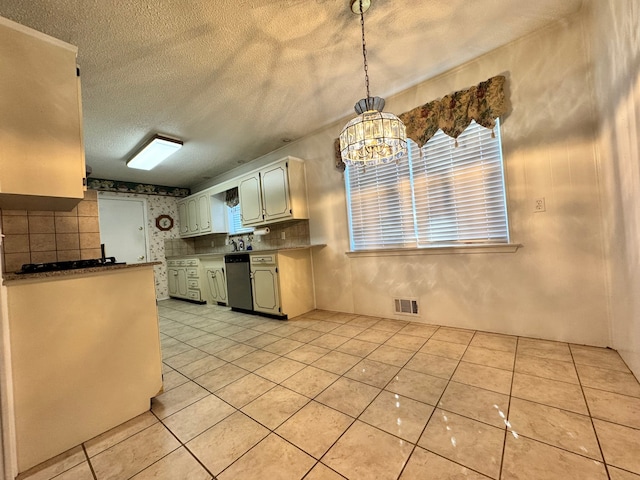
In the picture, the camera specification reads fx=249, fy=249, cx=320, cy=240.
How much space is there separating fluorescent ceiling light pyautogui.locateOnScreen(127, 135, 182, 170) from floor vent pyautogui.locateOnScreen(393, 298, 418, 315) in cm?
344

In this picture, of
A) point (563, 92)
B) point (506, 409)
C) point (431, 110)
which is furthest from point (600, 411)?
point (431, 110)

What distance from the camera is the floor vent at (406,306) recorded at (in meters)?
2.73

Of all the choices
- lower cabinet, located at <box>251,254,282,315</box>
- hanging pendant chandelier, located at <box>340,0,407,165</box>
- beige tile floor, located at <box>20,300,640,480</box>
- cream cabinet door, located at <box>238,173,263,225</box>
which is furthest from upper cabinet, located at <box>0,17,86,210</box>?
cream cabinet door, located at <box>238,173,263,225</box>

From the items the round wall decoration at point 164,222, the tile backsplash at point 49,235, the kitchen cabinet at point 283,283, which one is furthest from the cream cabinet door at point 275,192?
the round wall decoration at point 164,222

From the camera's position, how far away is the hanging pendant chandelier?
154 cm

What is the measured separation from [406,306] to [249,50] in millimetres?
2804

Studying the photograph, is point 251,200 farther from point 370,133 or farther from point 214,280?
point 370,133

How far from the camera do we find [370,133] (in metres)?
1.54

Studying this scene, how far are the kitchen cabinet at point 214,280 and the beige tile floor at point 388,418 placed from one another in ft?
6.71

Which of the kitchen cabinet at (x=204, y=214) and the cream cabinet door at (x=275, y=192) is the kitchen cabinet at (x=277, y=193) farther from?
the kitchen cabinet at (x=204, y=214)

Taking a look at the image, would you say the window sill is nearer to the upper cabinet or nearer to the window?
the window

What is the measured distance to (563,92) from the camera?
1.93 meters

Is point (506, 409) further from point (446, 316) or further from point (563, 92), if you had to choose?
point (563, 92)

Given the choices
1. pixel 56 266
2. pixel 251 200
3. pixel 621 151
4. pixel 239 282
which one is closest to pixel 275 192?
pixel 251 200
